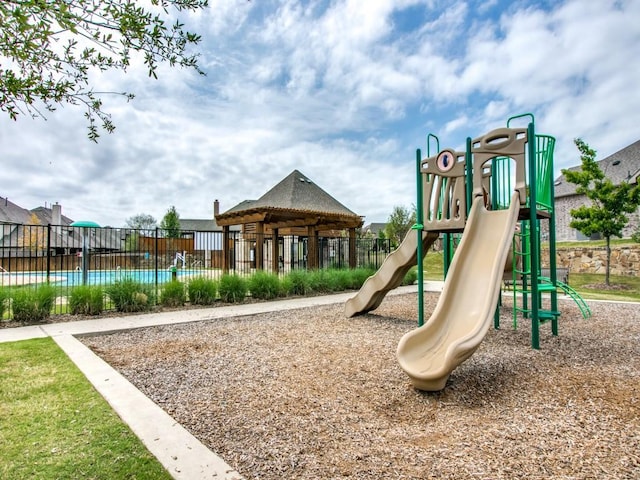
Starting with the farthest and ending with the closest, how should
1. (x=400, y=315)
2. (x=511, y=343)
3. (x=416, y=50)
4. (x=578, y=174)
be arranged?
(x=578, y=174) < (x=416, y=50) < (x=400, y=315) < (x=511, y=343)

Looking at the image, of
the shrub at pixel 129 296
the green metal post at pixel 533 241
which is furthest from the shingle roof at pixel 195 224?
the green metal post at pixel 533 241

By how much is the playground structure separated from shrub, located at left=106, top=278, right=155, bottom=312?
4.61 metres

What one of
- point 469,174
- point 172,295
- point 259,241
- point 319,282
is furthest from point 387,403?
point 259,241

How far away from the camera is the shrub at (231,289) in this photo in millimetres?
9117

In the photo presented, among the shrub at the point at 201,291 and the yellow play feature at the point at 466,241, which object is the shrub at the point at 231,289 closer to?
the shrub at the point at 201,291

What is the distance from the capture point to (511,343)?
16.8 ft

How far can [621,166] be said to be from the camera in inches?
855

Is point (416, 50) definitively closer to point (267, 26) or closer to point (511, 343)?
point (267, 26)

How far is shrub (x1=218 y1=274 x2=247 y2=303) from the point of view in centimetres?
912

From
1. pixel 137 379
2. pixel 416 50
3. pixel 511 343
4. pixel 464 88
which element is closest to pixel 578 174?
pixel 464 88

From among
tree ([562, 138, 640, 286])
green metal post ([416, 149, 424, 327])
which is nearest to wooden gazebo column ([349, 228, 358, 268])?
green metal post ([416, 149, 424, 327])

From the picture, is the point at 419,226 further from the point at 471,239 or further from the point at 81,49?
the point at 81,49

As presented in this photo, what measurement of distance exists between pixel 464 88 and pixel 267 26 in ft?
21.5

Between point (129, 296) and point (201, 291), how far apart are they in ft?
5.20
